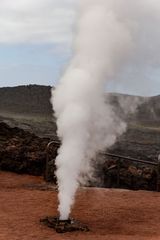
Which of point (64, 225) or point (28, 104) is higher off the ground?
point (64, 225)

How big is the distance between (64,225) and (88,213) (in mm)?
1503

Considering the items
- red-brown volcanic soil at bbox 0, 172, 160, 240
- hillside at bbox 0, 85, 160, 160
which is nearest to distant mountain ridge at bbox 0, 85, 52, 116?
hillside at bbox 0, 85, 160, 160

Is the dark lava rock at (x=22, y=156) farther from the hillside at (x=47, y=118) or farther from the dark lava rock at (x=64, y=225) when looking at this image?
the hillside at (x=47, y=118)

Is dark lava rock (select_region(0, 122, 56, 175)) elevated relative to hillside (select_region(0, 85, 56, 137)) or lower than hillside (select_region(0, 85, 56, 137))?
elevated

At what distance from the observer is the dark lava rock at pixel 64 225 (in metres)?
10.5

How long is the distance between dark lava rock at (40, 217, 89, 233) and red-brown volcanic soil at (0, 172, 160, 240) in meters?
0.14

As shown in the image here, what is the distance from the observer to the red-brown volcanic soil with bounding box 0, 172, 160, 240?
10289 mm

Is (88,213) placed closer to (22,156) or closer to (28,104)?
(22,156)

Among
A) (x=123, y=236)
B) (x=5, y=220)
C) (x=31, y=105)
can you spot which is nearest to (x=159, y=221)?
(x=123, y=236)

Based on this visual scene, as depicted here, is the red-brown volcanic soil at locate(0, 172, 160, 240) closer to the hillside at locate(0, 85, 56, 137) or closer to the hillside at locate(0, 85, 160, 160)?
the hillside at locate(0, 85, 160, 160)

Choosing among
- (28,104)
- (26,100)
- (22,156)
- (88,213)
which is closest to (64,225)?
(88,213)

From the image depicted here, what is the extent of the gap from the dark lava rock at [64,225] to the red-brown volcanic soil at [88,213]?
5.4 inches

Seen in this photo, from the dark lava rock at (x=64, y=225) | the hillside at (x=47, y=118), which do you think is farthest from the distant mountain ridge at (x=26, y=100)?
the dark lava rock at (x=64, y=225)

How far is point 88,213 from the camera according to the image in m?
12.1
